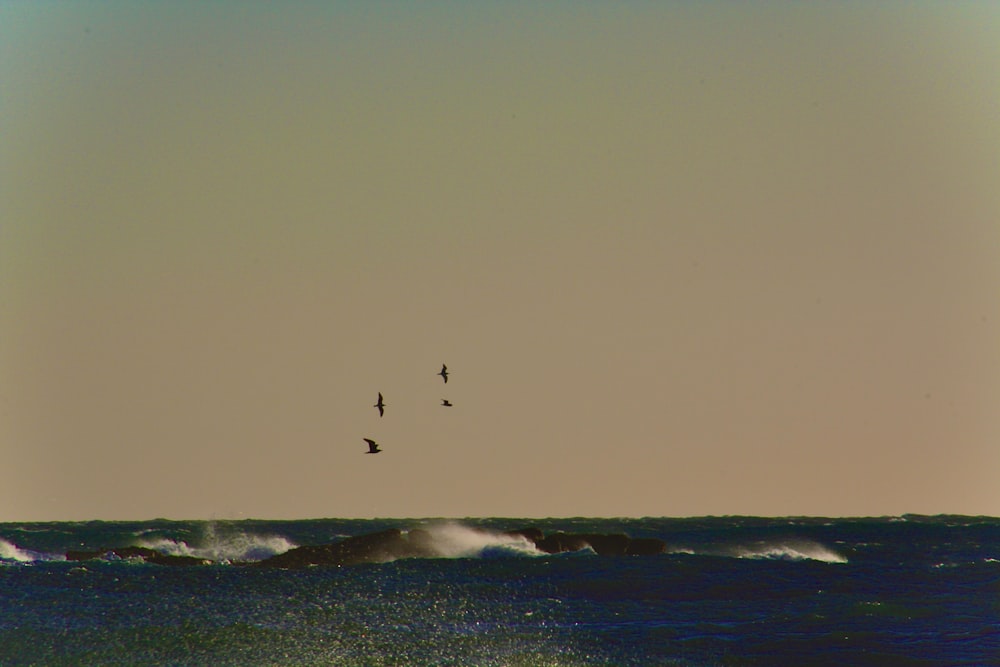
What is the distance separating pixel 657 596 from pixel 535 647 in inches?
539

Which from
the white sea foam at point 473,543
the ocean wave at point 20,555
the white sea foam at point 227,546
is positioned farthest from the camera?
the white sea foam at point 227,546

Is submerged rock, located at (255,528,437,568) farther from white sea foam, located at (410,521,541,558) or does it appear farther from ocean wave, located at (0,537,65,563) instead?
ocean wave, located at (0,537,65,563)

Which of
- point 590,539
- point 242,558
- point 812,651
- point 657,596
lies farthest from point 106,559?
point 812,651

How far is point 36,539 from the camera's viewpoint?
94438mm

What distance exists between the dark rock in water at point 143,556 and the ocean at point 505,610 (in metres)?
0.13

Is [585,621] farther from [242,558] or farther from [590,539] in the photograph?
[242,558]

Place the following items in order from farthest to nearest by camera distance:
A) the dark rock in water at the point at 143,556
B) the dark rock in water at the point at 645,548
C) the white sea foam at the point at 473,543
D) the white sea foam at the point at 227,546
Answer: the white sea foam at the point at 227,546, the white sea foam at the point at 473,543, the dark rock in water at the point at 645,548, the dark rock in water at the point at 143,556

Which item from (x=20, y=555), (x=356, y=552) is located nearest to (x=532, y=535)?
(x=356, y=552)

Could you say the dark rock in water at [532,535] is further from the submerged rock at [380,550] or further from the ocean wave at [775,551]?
the ocean wave at [775,551]

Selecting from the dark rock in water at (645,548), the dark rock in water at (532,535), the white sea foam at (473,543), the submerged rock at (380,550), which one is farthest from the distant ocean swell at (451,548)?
the dark rock in water at (645,548)

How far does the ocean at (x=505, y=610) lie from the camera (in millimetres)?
37344

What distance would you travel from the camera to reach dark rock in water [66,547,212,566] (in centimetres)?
6381

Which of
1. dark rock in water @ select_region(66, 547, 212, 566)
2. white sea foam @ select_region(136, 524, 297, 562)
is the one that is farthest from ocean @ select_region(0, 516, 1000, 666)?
white sea foam @ select_region(136, 524, 297, 562)

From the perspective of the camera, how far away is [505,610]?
4681 cm
